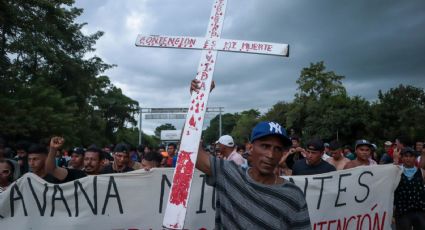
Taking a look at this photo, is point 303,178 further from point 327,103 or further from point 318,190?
point 327,103

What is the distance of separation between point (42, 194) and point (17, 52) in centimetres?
1930

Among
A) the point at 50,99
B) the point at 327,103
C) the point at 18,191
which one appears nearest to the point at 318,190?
the point at 18,191

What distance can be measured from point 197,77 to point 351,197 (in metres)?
3.24

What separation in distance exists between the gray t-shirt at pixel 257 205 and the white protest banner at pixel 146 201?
2.48 m

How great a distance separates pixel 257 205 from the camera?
7.06 feet

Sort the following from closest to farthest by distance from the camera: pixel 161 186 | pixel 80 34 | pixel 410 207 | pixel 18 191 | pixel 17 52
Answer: pixel 18 191, pixel 161 186, pixel 410 207, pixel 17 52, pixel 80 34

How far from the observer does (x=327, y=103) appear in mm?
38719

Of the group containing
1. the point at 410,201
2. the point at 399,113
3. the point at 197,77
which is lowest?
the point at 410,201

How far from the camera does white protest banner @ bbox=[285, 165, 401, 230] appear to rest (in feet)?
16.1

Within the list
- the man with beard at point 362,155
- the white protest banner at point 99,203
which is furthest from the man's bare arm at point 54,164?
the man with beard at point 362,155

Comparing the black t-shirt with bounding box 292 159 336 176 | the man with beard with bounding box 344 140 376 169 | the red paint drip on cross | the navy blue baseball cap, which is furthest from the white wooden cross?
the man with beard with bounding box 344 140 376 169

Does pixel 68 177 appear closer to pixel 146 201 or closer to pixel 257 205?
pixel 146 201

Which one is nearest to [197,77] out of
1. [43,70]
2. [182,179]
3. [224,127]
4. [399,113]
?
[182,179]

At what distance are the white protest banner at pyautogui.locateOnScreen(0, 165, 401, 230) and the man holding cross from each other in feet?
7.89
